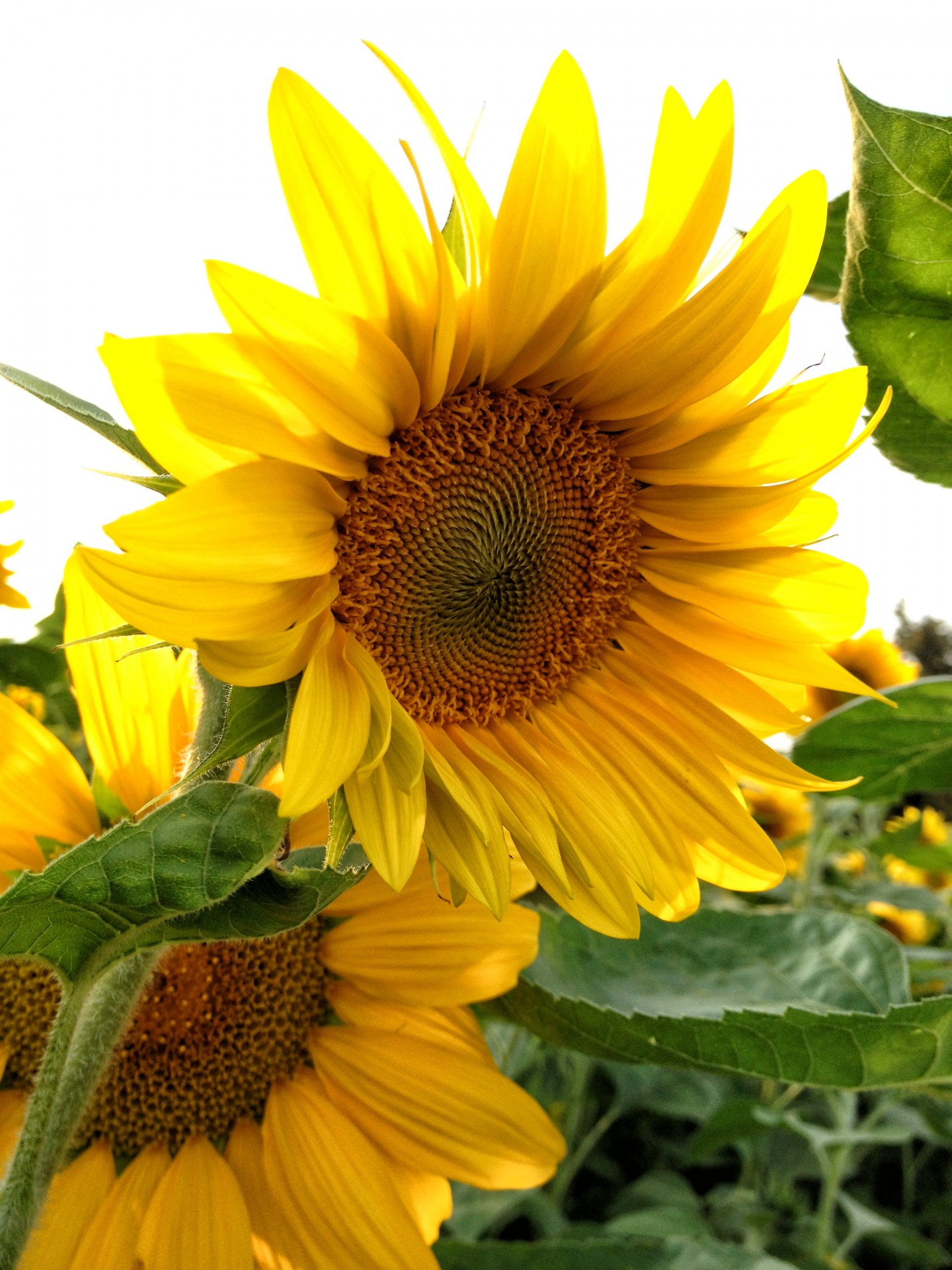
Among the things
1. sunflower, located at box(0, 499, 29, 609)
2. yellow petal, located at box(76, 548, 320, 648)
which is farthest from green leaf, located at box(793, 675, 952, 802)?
sunflower, located at box(0, 499, 29, 609)

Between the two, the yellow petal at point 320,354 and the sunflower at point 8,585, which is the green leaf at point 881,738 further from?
the sunflower at point 8,585

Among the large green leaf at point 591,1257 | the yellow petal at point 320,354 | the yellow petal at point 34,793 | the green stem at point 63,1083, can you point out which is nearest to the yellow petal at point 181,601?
the yellow petal at point 320,354

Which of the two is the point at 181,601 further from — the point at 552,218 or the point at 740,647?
the point at 740,647

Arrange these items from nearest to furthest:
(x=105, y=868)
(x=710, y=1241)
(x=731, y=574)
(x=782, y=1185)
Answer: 1. (x=105, y=868)
2. (x=731, y=574)
3. (x=710, y=1241)
4. (x=782, y=1185)

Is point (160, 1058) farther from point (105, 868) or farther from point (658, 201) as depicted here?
point (658, 201)

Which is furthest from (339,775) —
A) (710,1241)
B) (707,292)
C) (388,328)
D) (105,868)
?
(710,1241)
